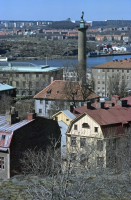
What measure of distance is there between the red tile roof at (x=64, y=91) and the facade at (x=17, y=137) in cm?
1114

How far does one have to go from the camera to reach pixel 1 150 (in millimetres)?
8797

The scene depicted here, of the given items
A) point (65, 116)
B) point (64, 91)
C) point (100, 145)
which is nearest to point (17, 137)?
point (100, 145)

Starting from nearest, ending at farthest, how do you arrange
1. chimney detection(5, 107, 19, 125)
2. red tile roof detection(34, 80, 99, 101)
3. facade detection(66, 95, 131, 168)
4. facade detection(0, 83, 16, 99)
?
chimney detection(5, 107, 19, 125) → facade detection(66, 95, 131, 168) → red tile roof detection(34, 80, 99, 101) → facade detection(0, 83, 16, 99)

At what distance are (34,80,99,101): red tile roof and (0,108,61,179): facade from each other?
11.1 m

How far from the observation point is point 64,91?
71.7 ft

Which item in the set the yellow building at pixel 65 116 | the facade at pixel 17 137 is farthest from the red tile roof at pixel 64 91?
the facade at pixel 17 137

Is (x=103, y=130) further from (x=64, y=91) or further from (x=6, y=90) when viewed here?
(x=6, y=90)

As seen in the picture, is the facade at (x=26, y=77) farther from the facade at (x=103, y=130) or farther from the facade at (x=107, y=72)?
the facade at (x=103, y=130)

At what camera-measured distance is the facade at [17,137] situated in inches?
345

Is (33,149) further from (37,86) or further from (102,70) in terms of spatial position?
(102,70)

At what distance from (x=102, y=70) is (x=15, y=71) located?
827 cm

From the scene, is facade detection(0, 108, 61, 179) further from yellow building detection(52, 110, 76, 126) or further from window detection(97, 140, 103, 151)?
yellow building detection(52, 110, 76, 126)

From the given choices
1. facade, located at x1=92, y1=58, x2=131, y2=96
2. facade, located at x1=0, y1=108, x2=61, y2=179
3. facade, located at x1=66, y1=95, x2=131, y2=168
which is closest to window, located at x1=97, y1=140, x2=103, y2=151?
facade, located at x1=66, y1=95, x2=131, y2=168

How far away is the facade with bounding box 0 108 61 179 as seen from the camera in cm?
877
